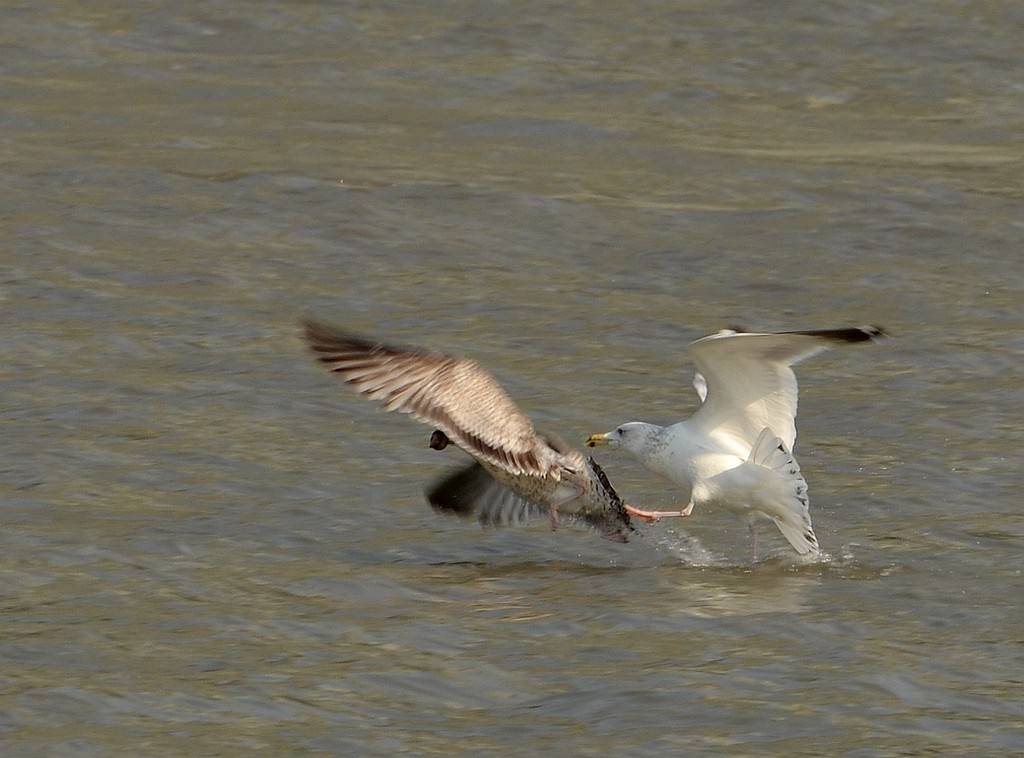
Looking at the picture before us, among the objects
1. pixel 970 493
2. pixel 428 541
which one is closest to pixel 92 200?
pixel 428 541

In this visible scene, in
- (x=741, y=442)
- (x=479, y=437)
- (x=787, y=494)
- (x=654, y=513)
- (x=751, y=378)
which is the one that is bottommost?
(x=654, y=513)

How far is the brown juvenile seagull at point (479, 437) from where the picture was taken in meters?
7.74

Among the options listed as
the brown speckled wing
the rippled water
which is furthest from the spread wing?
the brown speckled wing

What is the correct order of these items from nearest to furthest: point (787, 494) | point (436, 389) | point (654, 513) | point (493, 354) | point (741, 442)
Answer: point (436, 389) → point (787, 494) → point (654, 513) → point (741, 442) → point (493, 354)

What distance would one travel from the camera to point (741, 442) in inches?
345

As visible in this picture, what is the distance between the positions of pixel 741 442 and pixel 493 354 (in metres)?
2.66

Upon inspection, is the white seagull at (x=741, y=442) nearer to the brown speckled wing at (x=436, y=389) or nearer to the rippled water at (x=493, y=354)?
the rippled water at (x=493, y=354)

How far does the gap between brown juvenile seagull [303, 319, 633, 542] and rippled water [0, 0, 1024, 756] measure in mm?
195

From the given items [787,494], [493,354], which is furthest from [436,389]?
[493,354]

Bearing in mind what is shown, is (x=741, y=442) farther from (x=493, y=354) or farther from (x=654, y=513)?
(x=493, y=354)

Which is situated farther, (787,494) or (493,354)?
(493,354)

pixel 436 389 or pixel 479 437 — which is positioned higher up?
pixel 436 389

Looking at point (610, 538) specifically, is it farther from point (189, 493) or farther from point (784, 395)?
point (189, 493)

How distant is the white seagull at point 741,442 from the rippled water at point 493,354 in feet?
0.82
